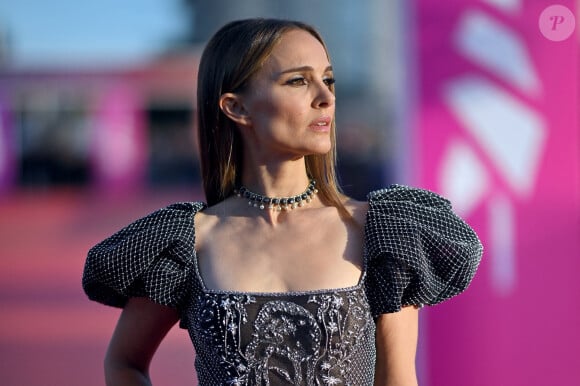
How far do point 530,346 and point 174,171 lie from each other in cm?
1532

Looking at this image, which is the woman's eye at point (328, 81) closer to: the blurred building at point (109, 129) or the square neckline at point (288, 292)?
the square neckline at point (288, 292)

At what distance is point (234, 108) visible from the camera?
2051 mm

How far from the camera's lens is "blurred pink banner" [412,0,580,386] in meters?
3.23

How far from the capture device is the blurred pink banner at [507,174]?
10.6 ft

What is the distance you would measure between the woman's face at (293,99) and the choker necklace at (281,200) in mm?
82

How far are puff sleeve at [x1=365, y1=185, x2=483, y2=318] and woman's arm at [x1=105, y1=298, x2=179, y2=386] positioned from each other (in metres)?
0.43

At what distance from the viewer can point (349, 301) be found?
6.08ft

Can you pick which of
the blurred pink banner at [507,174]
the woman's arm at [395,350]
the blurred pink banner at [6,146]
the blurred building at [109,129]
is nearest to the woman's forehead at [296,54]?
the woman's arm at [395,350]

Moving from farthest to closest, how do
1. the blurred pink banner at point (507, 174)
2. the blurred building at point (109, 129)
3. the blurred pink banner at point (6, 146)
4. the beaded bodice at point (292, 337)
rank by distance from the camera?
the blurred building at point (109, 129)
the blurred pink banner at point (6, 146)
the blurred pink banner at point (507, 174)
the beaded bodice at point (292, 337)

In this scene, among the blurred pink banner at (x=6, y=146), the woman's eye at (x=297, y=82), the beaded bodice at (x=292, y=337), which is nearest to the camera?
the beaded bodice at (x=292, y=337)

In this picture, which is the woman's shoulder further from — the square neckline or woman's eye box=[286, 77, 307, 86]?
woman's eye box=[286, 77, 307, 86]

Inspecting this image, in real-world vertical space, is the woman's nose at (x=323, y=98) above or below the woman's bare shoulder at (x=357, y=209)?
above

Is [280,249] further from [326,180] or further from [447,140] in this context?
[447,140]

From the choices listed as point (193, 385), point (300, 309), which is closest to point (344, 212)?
point (300, 309)
